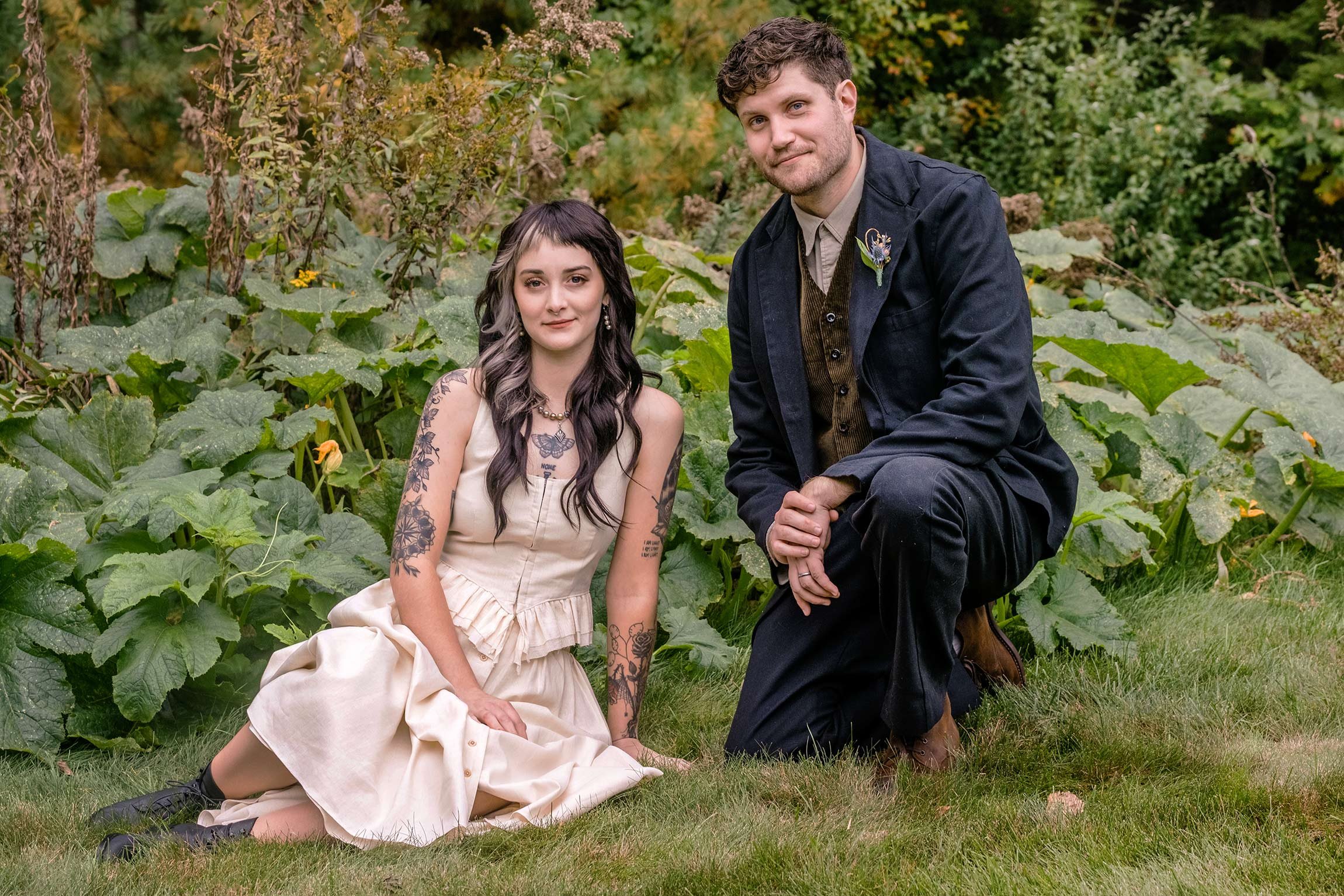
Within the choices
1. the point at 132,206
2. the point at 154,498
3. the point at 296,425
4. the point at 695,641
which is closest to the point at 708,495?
the point at 695,641

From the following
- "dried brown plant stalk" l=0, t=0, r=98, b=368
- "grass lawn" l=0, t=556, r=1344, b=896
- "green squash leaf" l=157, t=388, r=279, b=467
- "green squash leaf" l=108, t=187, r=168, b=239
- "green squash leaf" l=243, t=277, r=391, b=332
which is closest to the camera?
→ "grass lawn" l=0, t=556, r=1344, b=896

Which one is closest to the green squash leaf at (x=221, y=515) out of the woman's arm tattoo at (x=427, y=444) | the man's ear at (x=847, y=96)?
the woman's arm tattoo at (x=427, y=444)

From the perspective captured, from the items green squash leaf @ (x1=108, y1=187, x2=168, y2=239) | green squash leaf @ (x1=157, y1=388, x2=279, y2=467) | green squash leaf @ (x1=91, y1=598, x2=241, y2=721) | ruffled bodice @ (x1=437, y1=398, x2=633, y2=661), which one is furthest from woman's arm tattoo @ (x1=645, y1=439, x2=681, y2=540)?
green squash leaf @ (x1=108, y1=187, x2=168, y2=239)

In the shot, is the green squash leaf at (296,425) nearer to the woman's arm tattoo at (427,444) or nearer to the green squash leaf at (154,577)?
the green squash leaf at (154,577)

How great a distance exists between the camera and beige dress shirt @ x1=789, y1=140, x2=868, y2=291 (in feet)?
8.46

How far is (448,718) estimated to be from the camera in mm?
2246

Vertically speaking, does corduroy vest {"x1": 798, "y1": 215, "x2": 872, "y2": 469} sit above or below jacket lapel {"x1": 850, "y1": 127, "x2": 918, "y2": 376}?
below

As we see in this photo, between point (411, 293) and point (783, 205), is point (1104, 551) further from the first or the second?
point (411, 293)

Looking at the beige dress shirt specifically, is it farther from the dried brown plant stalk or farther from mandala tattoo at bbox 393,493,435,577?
the dried brown plant stalk

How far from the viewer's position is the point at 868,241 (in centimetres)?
251

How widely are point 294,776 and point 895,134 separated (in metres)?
8.02

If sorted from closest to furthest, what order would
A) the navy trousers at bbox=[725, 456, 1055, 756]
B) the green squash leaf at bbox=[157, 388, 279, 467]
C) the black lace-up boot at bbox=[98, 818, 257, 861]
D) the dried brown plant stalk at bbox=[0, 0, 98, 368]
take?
the black lace-up boot at bbox=[98, 818, 257, 861] < the navy trousers at bbox=[725, 456, 1055, 756] < the green squash leaf at bbox=[157, 388, 279, 467] < the dried brown plant stalk at bbox=[0, 0, 98, 368]

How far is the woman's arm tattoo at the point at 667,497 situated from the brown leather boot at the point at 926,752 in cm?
63

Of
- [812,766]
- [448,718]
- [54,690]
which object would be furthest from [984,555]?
[54,690]
